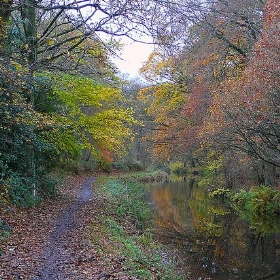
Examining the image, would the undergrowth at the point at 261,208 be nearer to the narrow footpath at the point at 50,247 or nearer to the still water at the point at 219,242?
the still water at the point at 219,242

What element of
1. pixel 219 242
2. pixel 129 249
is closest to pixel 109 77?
pixel 219 242

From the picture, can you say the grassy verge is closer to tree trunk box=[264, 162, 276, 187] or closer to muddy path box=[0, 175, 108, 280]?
muddy path box=[0, 175, 108, 280]

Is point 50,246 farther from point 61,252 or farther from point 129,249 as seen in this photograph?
point 129,249

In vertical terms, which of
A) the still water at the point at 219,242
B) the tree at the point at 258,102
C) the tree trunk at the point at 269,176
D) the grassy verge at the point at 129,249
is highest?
the tree at the point at 258,102

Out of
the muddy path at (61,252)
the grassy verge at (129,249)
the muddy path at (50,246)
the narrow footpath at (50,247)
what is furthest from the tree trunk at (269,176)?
the muddy path at (61,252)

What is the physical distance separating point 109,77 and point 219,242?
33.0ft

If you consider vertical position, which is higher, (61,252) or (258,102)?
(258,102)

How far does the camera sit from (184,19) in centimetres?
779

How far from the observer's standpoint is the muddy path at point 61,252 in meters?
7.64

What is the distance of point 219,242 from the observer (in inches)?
614

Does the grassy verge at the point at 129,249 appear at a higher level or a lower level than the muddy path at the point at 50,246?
lower

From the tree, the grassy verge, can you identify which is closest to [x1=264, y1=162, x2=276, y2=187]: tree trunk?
the tree

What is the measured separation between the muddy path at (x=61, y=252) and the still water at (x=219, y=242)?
385 cm

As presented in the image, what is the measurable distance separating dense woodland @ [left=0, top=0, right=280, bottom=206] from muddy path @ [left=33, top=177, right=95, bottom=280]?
1.75 meters
